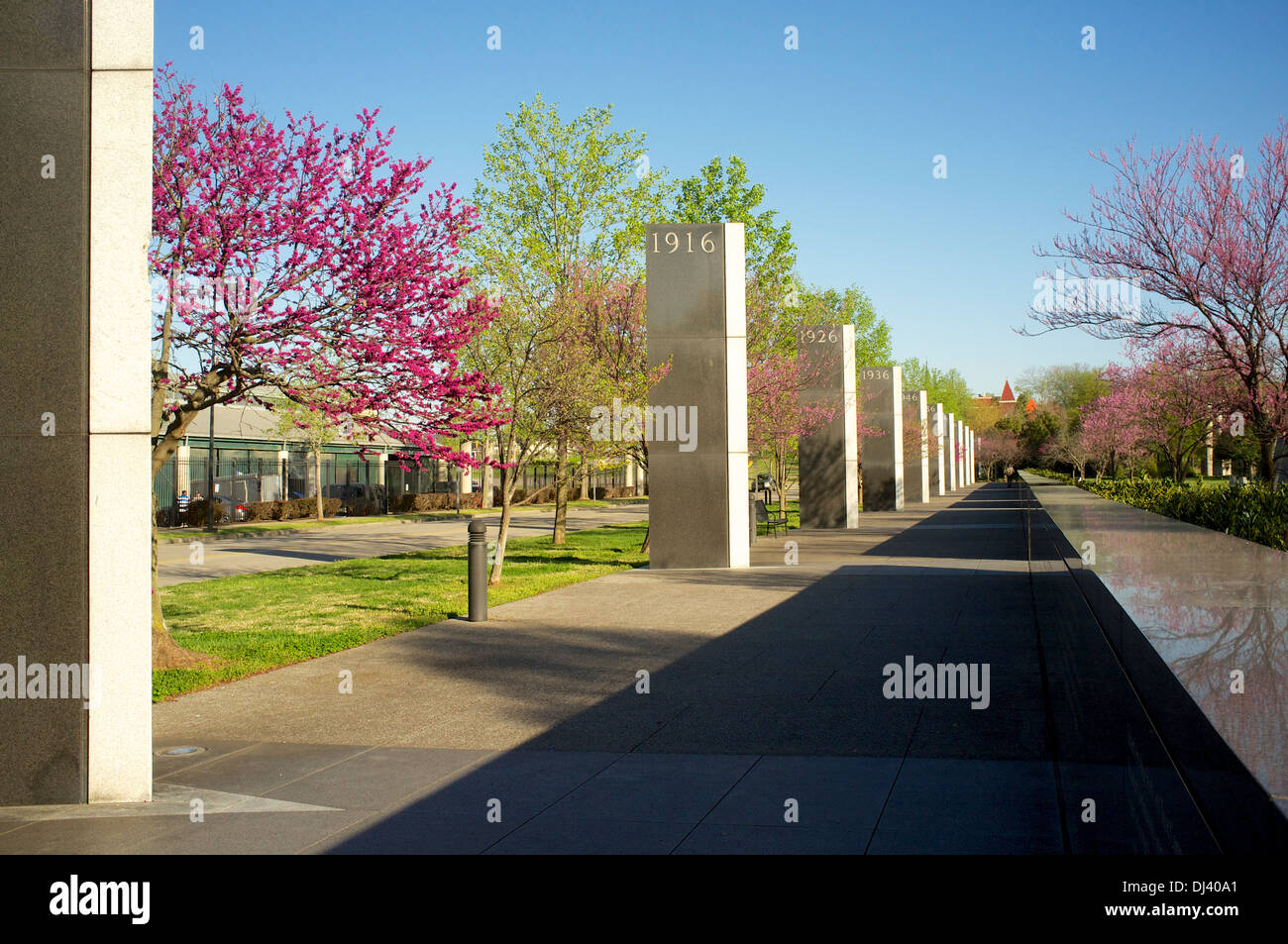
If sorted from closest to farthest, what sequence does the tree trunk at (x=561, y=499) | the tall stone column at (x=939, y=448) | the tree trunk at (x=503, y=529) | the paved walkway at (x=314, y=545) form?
1. the tree trunk at (x=503, y=529)
2. the paved walkway at (x=314, y=545)
3. the tree trunk at (x=561, y=499)
4. the tall stone column at (x=939, y=448)

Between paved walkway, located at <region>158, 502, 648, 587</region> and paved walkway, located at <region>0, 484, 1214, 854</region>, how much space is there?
9593 millimetres

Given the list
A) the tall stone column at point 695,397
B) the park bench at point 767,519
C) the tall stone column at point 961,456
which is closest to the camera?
the tall stone column at point 695,397

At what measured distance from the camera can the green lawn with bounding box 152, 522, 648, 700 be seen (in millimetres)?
10328

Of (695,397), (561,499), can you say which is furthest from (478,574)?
(561,499)

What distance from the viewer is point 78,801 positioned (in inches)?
217

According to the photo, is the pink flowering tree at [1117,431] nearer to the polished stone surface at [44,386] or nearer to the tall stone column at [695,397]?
the tall stone column at [695,397]

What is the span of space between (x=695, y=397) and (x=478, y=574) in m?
7.13

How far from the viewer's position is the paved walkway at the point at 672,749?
4.78 metres

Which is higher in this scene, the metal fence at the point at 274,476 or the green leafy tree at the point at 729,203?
the green leafy tree at the point at 729,203

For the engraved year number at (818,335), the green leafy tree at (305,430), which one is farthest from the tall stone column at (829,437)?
the green leafy tree at (305,430)

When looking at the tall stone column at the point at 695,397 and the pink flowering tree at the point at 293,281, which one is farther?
the tall stone column at the point at 695,397

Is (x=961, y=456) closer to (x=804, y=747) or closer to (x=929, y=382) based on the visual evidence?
(x=929, y=382)

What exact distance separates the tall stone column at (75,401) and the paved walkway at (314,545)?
12555 mm
